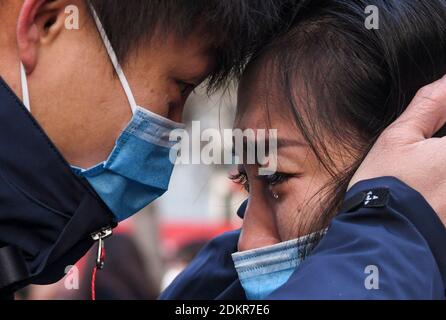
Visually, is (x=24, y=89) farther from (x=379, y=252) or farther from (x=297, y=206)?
(x=379, y=252)

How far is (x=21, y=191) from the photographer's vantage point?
2322 mm

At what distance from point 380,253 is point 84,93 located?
953 millimetres

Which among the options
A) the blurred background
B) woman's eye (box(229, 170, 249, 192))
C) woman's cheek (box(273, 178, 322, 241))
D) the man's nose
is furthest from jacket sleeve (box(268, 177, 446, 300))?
the blurred background

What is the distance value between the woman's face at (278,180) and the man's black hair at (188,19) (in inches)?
6.1

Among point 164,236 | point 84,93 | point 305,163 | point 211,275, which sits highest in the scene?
point 84,93

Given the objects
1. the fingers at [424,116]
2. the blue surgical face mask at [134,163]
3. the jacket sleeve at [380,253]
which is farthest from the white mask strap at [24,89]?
the fingers at [424,116]

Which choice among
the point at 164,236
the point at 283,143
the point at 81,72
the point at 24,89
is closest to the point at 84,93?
the point at 81,72

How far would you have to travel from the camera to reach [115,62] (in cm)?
235

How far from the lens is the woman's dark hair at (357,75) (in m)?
2.33

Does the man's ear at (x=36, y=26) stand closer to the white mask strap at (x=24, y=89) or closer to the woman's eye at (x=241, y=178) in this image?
the white mask strap at (x=24, y=89)

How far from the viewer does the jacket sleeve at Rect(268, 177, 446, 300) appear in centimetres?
188

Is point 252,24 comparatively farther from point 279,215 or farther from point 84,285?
point 84,285
